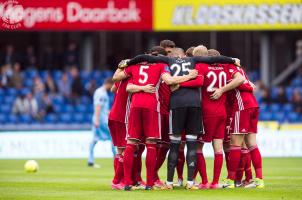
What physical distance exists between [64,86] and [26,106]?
200 cm

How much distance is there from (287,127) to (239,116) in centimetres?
1407

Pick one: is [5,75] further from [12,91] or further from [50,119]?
[50,119]

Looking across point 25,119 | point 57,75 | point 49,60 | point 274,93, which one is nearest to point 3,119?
point 25,119

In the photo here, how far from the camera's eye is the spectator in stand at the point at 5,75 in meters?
32.0

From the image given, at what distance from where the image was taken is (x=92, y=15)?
3281 centimetres

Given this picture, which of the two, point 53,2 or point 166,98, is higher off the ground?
point 53,2

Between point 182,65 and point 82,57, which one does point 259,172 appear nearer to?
point 182,65

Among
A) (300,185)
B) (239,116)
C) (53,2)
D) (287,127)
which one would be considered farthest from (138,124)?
(53,2)

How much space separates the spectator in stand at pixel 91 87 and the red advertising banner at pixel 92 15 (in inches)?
72.8

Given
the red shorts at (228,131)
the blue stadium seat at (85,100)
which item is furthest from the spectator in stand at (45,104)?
the red shorts at (228,131)

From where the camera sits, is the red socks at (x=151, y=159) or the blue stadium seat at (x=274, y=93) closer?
the red socks at (x=151, y=159)

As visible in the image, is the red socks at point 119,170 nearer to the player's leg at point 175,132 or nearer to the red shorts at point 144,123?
the red shorts at point 144,123

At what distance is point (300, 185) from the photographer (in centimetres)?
1595

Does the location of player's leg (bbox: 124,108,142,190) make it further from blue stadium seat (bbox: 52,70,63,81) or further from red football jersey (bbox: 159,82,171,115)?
blue stadium seat (bbox: 52,70,63,81)
